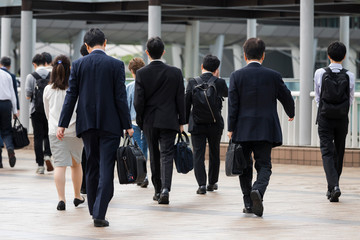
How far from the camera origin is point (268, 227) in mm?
8539

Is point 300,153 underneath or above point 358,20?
underneath

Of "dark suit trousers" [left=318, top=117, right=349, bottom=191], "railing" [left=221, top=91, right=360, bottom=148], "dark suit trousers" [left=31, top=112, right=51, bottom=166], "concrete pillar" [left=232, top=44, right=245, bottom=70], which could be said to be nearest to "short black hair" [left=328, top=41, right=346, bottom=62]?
"dark suit trousers" [left=318, top=117, right=349, bottom=191]

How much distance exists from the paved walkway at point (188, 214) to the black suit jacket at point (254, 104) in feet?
2.79

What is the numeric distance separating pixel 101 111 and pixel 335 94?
3.25 m

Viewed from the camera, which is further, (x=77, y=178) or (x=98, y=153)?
(x=77, y=178)

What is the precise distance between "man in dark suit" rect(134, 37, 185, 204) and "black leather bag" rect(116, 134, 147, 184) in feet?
4.45

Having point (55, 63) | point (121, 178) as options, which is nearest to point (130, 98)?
point (55, 63)

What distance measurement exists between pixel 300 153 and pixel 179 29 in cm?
3120

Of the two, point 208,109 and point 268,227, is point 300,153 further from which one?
point 268,227

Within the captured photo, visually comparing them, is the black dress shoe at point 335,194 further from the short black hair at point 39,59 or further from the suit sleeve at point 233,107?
the short black hair at point 39,59

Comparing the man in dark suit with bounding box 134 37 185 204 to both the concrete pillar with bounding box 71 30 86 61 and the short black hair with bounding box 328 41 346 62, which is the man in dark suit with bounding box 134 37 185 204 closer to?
the short black hair with bounding box 328 41 346 62

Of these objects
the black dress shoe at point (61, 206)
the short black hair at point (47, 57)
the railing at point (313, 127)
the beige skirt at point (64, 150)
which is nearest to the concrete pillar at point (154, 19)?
the railing at point (313, 127)

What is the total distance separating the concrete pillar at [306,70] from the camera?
659 inches

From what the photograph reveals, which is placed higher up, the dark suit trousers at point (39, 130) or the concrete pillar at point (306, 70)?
the concrete pillar at point (306, 70)
